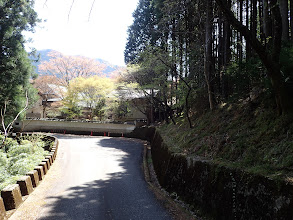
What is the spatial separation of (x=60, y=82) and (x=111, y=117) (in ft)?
34.1

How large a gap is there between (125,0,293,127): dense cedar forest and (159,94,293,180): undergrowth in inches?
13.2

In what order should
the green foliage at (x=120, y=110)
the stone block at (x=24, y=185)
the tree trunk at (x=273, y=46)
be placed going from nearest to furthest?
the tree trunk at (x=273, y=46), the stone block at (x=24, y=185), the green foliage at (x=120, y=110)

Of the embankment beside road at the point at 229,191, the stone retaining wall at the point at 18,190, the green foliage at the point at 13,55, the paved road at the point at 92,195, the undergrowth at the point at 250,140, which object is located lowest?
the paved road at the point at 92,195

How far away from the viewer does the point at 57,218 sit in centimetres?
434

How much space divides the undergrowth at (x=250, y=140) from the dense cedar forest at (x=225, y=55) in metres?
0.34

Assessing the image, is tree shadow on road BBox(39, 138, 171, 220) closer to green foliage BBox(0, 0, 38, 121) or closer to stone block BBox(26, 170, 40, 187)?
stone block BBox(26, 170, 40, 187)

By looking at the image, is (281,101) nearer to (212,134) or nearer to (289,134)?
(289,134)

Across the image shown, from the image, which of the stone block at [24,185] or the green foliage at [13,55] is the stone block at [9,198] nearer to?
the stone block at [24,185]

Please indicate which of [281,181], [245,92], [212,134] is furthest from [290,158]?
[245,92]

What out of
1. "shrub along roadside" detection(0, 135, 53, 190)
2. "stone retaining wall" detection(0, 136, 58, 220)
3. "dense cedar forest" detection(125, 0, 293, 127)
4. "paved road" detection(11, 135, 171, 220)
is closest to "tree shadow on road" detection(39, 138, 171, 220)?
"paved road" detection(11, 135, 171, 220)

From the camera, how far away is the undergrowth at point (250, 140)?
3.32 metres

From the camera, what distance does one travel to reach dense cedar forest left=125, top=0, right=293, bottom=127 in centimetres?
376

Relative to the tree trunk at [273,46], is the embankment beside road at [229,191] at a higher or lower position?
lower

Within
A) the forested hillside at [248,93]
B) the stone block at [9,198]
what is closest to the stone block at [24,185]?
the stone block at [9,198]
